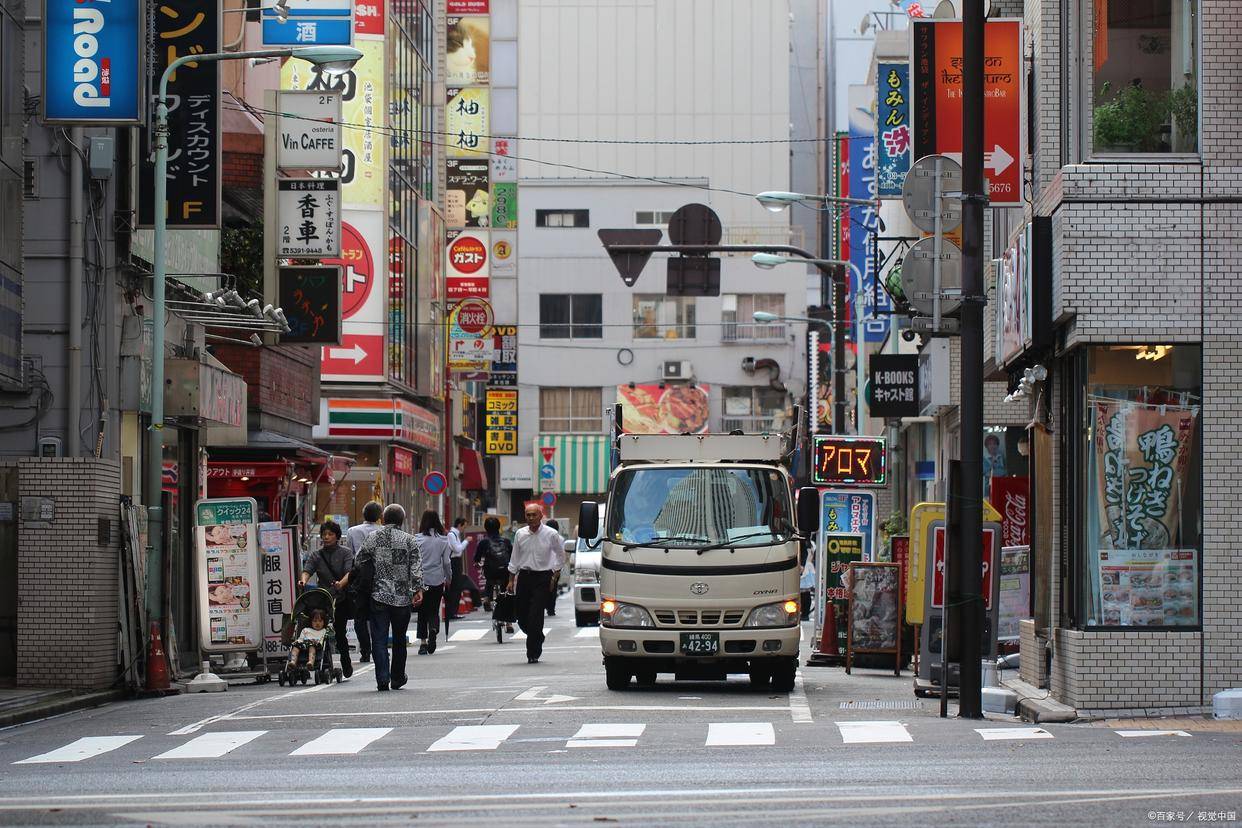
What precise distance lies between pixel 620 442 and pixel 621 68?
6956cm

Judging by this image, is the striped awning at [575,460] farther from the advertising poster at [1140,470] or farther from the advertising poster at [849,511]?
the advertising poster at [1140,470]

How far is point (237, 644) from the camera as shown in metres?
22.9

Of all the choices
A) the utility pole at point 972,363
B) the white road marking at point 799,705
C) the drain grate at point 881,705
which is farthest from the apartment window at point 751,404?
the utility pole at point 972,363

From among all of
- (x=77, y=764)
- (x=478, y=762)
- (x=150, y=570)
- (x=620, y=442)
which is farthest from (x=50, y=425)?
(x=478, y=762)

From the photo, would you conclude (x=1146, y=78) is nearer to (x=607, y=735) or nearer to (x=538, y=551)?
(x=607, y=735)

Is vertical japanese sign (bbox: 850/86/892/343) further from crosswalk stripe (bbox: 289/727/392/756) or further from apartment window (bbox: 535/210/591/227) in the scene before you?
apartment window (bbox: 535/210/591/227)

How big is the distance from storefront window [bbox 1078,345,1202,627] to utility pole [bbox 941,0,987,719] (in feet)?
3.29

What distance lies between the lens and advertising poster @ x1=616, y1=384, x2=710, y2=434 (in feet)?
281

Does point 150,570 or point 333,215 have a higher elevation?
point 333,215

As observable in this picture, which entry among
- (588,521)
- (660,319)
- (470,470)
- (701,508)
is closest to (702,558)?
(701,508)

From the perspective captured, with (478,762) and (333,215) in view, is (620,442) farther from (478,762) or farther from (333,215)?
(333,215)

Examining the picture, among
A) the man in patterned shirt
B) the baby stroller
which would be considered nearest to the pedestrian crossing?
the man in patterned shirt

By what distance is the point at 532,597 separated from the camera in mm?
23688

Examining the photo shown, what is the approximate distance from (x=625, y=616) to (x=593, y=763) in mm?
6829
